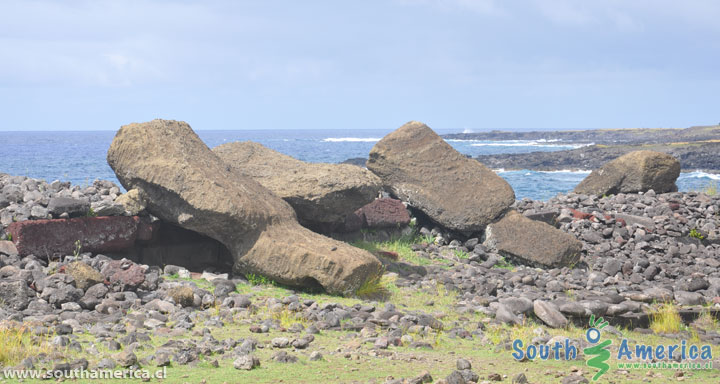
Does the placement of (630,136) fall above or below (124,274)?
above

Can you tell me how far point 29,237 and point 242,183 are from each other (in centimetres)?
309

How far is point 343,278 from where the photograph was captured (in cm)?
870

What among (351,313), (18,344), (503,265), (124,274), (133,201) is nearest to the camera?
(18,344)

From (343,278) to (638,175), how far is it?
11672mm

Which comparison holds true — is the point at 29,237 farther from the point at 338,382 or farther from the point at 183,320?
the point at 338,382

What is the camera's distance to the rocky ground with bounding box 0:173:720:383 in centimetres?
543

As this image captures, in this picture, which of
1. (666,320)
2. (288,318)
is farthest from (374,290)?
(666,320)

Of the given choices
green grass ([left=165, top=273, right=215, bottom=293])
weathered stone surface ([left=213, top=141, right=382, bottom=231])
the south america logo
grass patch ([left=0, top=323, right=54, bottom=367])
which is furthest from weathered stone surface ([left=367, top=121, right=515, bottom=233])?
grass patch ([left=0, top=323, right=54, bottom=367])

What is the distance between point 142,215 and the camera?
9.84 meters

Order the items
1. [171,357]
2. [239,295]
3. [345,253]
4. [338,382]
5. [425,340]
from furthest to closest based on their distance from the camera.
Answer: [345,253] < [239,295] < [425,340] < [171,357] < [338,382]

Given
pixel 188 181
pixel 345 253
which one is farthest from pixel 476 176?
pixel 188 181

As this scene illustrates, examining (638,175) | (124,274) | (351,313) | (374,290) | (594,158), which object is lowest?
(594,158)

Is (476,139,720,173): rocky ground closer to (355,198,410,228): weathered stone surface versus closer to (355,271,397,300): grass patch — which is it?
(355,198,410,228): weathered stone surface

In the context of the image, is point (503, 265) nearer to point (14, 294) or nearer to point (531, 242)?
point (531, 242)
